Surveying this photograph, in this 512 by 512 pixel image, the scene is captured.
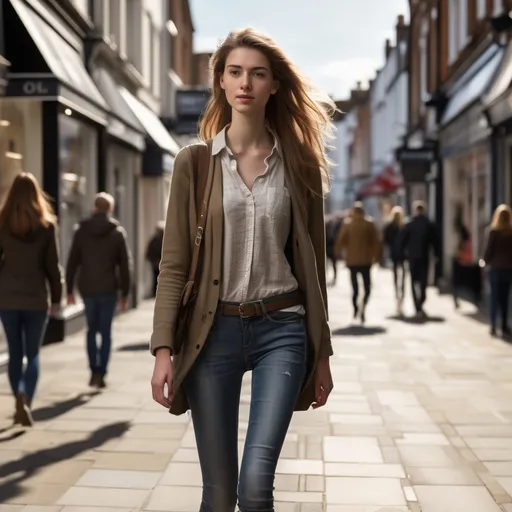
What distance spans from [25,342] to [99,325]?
5.66 feet

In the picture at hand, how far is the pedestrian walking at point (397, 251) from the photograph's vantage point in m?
16.2

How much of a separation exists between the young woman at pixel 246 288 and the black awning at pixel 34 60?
27.3ft

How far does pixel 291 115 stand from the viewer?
11.1 feet

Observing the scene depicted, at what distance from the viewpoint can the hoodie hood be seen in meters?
8.80

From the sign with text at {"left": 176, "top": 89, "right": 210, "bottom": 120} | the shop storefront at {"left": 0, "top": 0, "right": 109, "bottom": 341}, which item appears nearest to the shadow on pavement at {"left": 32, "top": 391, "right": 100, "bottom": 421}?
the shop storefront at {"left": 0, "top": 0, "right": 109, "bottom": 341}

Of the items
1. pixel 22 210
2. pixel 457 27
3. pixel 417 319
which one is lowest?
pixel 417 319

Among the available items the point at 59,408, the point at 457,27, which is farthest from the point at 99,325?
the point at 457,27

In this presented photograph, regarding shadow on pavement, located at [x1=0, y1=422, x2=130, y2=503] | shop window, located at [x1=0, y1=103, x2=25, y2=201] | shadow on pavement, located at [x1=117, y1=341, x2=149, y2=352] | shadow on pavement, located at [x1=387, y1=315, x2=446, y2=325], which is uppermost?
shop window, located at [x1=0, y1=103, x2=25, y2=201]

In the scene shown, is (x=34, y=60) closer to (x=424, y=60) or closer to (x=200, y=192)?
(x=200, y=192)

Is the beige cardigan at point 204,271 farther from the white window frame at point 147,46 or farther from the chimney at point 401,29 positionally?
the chimney at point 401,29

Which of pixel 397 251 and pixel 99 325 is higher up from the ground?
pixel 397 251

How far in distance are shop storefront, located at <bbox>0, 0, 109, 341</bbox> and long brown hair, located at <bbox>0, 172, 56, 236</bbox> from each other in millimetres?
3797

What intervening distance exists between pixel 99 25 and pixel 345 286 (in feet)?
34.2

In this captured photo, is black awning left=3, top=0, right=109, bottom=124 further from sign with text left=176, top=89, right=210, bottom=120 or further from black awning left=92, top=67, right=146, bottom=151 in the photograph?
sign with text left=176, top=89, right=210, bottom=120
